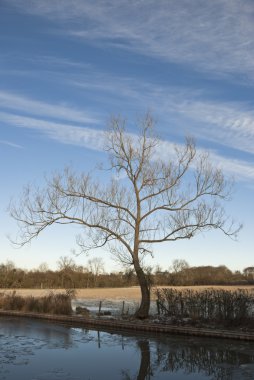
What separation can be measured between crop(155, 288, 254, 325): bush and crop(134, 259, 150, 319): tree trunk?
0.95 meters

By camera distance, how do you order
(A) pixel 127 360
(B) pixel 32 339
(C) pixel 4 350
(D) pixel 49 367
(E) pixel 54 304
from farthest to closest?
(E) pixel 54 304
(B) pixel 32 339
(C) pixel 4 350
(A) pixel 127 360
(D) pixel 49 367

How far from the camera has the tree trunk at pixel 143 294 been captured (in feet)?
63.7

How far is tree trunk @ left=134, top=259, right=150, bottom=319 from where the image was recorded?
1942cm

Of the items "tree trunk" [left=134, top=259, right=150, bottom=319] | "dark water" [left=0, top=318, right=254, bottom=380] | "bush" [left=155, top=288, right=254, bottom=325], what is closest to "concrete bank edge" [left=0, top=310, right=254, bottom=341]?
"dark water" [left=0, top=318, right=254, bottom=380]

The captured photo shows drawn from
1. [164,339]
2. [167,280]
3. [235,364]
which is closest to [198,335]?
[164,339]

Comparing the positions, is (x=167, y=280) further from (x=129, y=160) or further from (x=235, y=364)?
(x=235, y=364)

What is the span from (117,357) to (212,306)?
270 inches

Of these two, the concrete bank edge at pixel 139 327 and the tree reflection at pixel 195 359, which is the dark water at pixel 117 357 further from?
the concrete bank edge at pixel 139 327

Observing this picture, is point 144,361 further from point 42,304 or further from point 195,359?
point 42,304

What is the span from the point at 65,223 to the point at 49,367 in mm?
10538

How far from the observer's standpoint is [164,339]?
15.2m

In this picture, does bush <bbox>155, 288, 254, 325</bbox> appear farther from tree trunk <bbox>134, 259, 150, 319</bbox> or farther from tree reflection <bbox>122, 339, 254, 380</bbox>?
tree reflection <bbox>122, 339, 254, 380</bbox>

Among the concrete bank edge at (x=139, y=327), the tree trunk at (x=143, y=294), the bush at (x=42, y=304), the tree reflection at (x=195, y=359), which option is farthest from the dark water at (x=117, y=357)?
the bush at (x=42, y=304)

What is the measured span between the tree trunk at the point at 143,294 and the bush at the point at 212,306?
3.13 ft
